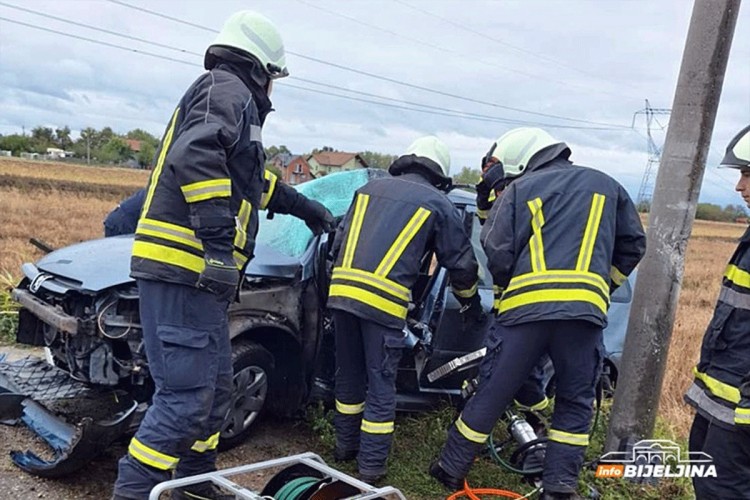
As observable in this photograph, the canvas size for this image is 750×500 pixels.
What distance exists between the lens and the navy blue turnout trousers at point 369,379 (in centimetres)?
371

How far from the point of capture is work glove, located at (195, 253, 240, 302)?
2764mm

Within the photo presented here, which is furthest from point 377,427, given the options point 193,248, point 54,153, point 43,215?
point 54,153

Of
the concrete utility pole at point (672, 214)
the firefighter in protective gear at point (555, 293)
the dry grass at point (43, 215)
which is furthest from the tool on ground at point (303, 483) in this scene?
the dry grass at point (43, 215)

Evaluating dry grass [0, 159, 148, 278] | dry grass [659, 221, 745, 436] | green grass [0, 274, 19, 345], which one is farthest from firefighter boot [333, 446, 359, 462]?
dry grass [0, 159, 148, 278]

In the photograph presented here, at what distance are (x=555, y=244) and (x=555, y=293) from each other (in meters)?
0.26

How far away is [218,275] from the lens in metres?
2.77

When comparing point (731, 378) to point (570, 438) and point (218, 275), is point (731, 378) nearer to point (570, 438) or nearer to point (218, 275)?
point (570, 438)

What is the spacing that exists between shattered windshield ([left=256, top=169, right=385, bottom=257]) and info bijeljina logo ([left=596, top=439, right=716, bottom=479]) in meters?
2.29

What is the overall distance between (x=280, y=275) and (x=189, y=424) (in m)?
1.38

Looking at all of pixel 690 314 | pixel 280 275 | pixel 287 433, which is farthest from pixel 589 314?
pixel 690 314

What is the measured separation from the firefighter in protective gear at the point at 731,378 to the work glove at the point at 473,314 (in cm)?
144

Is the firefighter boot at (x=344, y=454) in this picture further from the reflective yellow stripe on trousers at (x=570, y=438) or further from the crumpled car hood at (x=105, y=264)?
the reflective yellow stripe on trousers at (x=570, y=438)

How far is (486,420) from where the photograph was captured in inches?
142

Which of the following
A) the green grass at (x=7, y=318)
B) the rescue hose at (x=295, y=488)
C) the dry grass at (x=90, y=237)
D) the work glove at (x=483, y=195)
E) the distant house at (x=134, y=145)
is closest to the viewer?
the rescue hose at (x=295, y=488)
